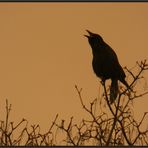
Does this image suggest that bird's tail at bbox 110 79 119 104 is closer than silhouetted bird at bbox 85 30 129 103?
Yes

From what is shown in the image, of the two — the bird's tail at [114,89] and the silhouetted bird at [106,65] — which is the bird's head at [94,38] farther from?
the bird's tail at [114,89]

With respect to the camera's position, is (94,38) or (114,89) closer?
(114,89)

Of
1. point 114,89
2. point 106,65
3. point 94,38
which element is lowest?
point 114,89

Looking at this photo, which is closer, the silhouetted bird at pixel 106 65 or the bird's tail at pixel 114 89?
the bird's tail at pixel 114 89

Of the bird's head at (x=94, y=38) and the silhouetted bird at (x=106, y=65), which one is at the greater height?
the bird's head at (x=94, y=38)

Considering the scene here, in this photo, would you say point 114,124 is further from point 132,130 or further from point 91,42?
point 91,42

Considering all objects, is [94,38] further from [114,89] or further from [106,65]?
[114,89]

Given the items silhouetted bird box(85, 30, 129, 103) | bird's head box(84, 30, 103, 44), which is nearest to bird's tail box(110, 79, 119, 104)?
silhouetted bird box(85, 30, 129, 103)

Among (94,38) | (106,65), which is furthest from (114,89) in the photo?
(94,38)

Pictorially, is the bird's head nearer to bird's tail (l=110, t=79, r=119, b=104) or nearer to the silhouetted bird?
the silhouetted bird

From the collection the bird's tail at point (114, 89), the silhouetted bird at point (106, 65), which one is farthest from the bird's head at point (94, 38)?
the bird's tail at point (114, 89)

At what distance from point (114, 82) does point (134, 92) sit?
2064 millimetres

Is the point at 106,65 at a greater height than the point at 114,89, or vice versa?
the point at 106,65

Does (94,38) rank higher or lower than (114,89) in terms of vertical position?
higher
